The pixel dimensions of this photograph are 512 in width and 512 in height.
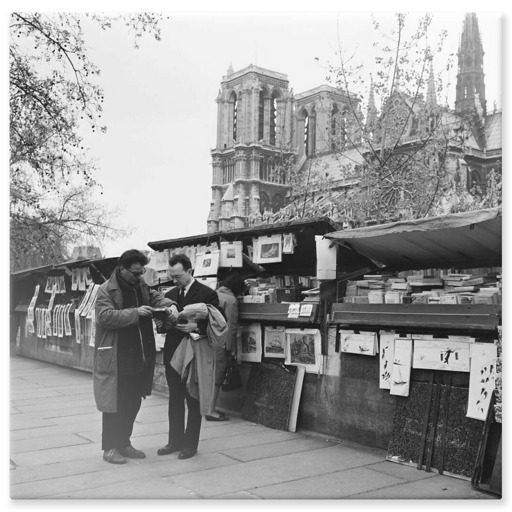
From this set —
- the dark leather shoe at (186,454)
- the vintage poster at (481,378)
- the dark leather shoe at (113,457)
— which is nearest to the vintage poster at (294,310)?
the dark leather shoe at (186,454)

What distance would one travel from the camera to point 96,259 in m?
6.86

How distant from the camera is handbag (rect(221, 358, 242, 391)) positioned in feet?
20.9

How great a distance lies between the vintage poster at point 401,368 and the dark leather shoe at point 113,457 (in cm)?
212

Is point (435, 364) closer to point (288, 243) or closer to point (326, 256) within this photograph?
point (326, 256)

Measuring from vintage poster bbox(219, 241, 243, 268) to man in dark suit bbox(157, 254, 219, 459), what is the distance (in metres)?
1.70

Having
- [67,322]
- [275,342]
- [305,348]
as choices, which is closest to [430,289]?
[305,348]

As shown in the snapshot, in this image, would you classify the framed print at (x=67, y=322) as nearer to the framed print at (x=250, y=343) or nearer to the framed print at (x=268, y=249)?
the framed print at (x=250, y=343)

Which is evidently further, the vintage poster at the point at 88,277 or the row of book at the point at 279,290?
the vintage poster at the point at 88,277

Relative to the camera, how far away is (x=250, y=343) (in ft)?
21.2

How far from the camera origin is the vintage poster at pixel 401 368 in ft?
Answer: 15.9

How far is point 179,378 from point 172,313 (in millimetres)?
586


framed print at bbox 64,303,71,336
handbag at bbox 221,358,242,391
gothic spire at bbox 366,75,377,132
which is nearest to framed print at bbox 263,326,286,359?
handbag at bbox 221,358,242,391

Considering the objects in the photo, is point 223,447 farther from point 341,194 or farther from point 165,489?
point 341,194

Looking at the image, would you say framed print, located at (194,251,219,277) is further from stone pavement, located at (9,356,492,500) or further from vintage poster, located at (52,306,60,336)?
vintage poster, located at (52,306,60,336)
